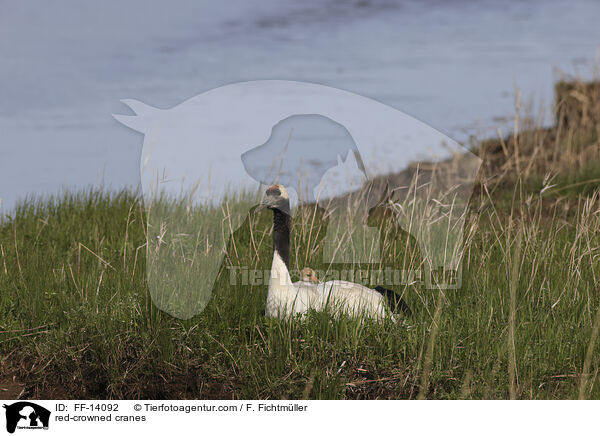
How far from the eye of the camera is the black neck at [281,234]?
14.2 feet

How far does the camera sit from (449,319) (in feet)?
14.9

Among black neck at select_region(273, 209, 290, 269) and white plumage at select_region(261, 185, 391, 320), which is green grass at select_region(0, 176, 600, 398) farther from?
black neck at select_region(273, 209, 290, 269)

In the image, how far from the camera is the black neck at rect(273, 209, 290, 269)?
4.33 metres

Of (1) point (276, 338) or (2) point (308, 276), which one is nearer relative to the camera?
(1) point (276, 338)

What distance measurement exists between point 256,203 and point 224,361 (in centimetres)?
115

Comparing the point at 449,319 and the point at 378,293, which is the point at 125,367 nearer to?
the point at 378,293

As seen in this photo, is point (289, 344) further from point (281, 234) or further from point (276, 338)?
point (281, 234)

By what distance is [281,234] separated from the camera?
4328 millimetres
